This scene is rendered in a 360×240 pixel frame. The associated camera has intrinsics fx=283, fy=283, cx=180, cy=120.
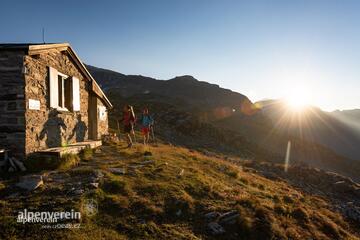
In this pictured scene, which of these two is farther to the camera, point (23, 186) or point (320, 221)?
point (320, 221)

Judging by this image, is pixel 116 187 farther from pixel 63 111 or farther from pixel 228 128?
pixel 228 128

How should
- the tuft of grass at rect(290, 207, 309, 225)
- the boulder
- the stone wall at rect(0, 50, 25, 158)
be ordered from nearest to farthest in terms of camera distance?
1. the boulder
2. the stone wall at rect(0, 50, 25, 158)
3. the tuft of grass at rect(290, 207, 309, 225)

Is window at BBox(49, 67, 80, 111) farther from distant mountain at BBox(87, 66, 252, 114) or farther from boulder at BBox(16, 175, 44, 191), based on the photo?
distant mountain at BBox(87, 66, 252, 114)

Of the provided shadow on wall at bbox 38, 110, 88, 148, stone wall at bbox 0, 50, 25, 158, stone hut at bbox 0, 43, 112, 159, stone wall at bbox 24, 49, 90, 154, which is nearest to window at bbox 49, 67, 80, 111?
stone hut at bbox 0, 43, 112, 159

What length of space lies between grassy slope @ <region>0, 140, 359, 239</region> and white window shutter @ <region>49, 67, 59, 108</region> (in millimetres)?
2727

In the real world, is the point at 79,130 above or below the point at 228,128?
above

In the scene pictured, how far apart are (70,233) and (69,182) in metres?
2.76

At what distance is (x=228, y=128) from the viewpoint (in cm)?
4831

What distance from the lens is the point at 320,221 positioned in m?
10.2

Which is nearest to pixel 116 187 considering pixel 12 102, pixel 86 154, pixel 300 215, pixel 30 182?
pixel 30 182

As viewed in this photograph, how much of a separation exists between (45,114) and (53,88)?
118 cm

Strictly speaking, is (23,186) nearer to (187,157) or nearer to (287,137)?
(187,157)

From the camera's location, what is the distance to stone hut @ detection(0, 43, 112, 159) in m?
9.41

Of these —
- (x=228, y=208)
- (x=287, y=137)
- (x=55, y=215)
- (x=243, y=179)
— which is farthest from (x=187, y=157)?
(x=287, y=137)
